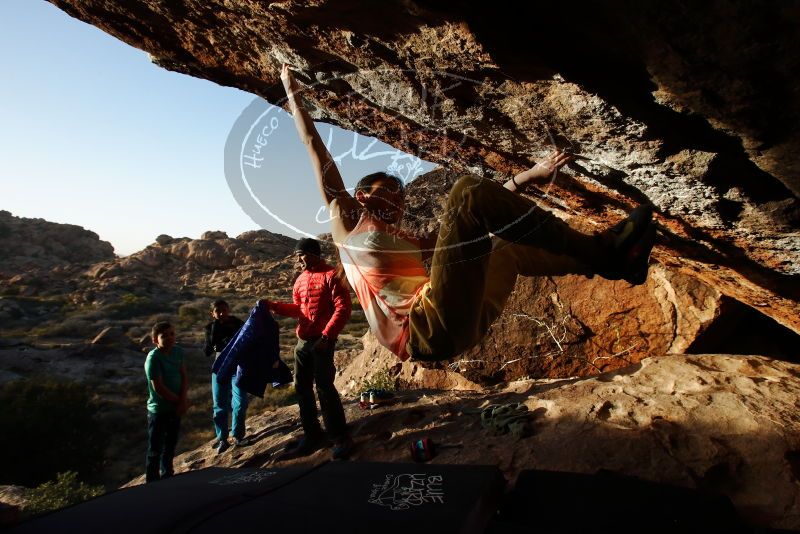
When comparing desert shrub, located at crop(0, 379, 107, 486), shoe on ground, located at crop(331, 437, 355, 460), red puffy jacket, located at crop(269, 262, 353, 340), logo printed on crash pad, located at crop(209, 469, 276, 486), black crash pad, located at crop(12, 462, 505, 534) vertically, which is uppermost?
red puffy jacket, located at crop(269, 262, 353, 340)

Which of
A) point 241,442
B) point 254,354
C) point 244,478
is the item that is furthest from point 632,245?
point 241,442

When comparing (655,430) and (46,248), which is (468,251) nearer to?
(655,430)

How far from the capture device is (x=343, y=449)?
13.8 feet

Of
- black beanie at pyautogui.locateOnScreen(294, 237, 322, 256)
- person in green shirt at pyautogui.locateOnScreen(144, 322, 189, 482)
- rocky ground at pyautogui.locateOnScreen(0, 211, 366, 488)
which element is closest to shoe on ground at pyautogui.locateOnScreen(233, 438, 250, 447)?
person in green shirt at pyautogui.locateOnScreen(144, 322, 189, 482)

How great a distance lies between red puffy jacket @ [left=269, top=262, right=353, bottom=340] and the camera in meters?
4.22

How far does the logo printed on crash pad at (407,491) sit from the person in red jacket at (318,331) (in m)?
1.97

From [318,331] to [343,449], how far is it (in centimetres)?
115

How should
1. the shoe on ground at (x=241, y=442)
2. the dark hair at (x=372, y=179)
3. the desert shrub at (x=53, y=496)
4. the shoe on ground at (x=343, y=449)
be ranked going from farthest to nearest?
the shoe on ground at (x=241, y=442), the desert shrub at (x=53, y=496), the shoe on ground at (x=343, y=449), the dark hair at (x=372, y=179)

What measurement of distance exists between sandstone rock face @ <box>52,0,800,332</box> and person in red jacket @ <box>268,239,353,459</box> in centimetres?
152

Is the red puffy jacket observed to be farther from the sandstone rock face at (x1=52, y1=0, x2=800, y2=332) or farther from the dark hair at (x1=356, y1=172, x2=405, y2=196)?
the dark hair at (x1=356, y1=172, x2=405, y2=196)

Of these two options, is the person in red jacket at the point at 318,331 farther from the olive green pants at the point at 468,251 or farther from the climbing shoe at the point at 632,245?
the climbing shoe at the point at 632,245

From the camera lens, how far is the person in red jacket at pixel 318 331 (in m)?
4.19

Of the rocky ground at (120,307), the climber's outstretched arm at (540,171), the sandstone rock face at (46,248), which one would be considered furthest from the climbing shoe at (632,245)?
the sandstone rock face at (46,248)

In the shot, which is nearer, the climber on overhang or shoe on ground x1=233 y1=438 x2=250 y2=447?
the climber on overhang
